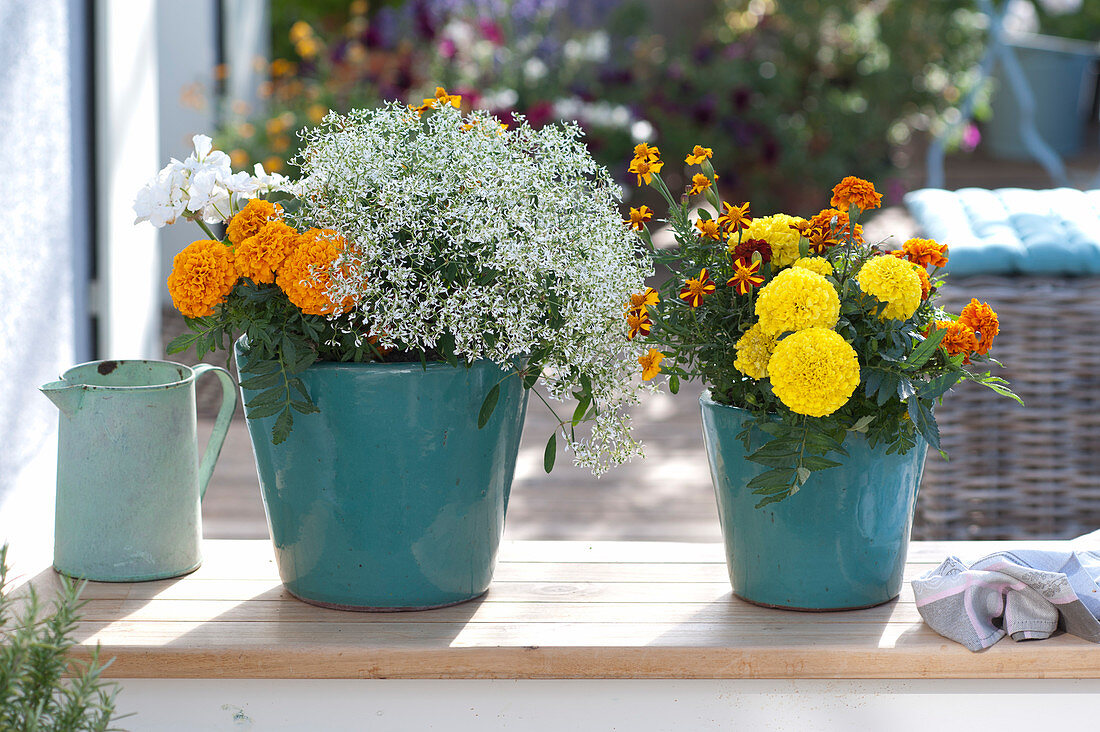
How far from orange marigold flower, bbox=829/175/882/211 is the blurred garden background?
108cm

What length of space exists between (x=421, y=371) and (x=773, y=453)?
295 millimetres

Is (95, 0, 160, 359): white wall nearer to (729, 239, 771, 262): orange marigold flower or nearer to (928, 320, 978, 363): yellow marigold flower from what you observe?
(729, 239, 771, 262): orange marigold flower

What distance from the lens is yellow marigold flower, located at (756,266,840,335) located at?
2.85 feet

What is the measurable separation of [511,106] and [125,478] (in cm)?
396

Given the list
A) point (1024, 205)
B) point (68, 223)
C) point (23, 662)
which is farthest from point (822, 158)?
point (23, 662)

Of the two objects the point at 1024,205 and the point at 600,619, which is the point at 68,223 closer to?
the point at 600,619

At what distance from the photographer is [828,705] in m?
0.92

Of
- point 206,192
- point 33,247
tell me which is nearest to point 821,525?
point 206,192

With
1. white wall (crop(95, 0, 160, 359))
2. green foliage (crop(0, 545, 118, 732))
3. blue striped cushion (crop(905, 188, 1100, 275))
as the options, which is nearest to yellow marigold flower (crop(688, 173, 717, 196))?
green foliage (crop(0, 545, 118, 732))

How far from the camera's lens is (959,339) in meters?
0.91

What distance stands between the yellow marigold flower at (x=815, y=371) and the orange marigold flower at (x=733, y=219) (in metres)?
0.14

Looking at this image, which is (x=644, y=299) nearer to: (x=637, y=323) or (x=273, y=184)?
(x=637, y=323)

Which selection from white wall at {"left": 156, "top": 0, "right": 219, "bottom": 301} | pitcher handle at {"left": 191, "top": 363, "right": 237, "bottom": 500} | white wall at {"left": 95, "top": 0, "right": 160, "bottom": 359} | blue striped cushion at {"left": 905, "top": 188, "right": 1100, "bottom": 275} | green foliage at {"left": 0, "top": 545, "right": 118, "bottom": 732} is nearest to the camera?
green foliage at {"left": 0, "top": 545, "right": 118, "bottom": 732}

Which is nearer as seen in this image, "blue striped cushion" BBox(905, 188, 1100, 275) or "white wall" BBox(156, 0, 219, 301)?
"blue striped cushion" BBox(905, 188, 1100, 275)
